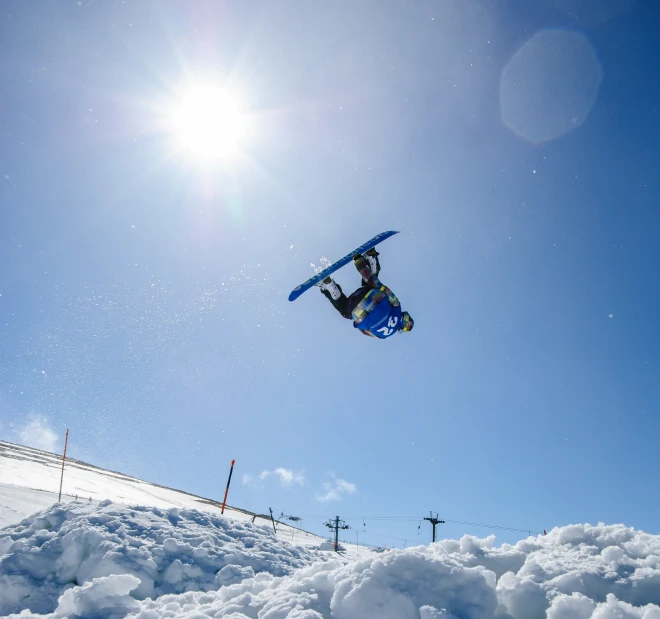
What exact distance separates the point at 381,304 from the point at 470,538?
180 inches

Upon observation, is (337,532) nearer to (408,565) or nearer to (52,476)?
(52,476)

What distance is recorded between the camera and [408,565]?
140 inches

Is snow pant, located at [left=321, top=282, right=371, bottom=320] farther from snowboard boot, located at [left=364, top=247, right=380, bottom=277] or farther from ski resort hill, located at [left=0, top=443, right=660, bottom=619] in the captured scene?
ski resort hill, located at [left=0, top=443, right=660, bottom=619]

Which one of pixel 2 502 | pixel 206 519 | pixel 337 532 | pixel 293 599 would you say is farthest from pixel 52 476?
pixel 293 599

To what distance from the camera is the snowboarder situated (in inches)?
321

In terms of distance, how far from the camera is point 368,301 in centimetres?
813

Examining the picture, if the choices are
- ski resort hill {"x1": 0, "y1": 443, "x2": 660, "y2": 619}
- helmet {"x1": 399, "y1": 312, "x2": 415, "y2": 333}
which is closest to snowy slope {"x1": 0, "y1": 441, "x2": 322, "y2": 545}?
ski resort hill {"x1": 0, "y1": 443, "x2": 660, "y2": 619}

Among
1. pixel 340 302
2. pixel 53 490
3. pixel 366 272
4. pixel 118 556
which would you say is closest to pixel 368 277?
pixel 366 272

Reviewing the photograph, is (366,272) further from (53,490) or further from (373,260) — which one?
(53,490)

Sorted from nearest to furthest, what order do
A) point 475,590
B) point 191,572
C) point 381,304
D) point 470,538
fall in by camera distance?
point 475,590 < point 470,538 < point 191,572 < point 381,304

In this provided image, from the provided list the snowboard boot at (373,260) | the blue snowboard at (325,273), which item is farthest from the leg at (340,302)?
the snowboard boot at (373,260)

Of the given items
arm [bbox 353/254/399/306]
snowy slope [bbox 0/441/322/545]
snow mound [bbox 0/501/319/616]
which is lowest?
snow mound [bbox 0/501/319/616]

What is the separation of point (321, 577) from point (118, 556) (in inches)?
145

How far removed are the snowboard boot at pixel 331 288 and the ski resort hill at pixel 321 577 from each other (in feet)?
15.4
